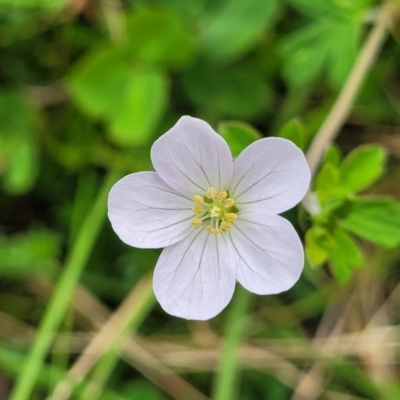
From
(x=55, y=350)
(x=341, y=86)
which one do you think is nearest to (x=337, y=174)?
(x=341, y=86)

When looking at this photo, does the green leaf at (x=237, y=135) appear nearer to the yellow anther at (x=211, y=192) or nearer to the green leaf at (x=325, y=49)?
the yellow anther at (x=211, y=192)

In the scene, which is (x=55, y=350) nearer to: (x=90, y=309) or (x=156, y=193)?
(x=90, y=309)

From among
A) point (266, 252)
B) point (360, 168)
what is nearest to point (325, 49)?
point (360, 168)

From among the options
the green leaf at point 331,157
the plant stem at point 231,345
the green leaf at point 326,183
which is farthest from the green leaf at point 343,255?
the plant stem at point 231,345

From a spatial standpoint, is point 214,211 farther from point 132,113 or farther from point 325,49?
point 132,113

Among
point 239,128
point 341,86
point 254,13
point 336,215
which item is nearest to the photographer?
point 336,215

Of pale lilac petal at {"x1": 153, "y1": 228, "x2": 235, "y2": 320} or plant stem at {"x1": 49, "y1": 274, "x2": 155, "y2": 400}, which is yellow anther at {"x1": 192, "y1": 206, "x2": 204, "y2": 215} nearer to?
pale lilac petal at {"x1": 153, "y1": 228, "x2": 235, "y2": 320}
